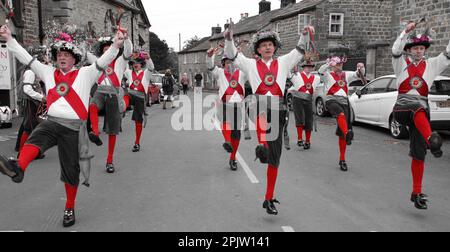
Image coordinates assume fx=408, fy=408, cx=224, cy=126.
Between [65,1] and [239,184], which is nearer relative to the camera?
[239,184]

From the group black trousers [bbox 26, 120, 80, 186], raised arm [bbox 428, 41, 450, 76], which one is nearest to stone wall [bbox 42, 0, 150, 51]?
black trousers [bbox 26, 120, 80, 186]

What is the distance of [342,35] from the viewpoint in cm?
2620

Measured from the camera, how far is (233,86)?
24.0ft

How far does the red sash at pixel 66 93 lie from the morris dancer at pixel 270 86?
5.73ft

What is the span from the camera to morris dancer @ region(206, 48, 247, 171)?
7090mm

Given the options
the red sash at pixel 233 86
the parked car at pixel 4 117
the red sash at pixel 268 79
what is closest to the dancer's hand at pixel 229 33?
the red sash at pixel 268 79

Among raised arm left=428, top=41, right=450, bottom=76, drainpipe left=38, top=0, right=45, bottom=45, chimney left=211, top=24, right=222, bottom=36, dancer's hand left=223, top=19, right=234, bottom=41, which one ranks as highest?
chimney left=211, top=24, right=222, bottom=36

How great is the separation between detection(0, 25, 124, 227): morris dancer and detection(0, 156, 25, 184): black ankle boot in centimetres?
34

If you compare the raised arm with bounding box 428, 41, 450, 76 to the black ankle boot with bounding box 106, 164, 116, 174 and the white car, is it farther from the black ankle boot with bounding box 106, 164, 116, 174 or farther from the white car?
the black ankle boot with bounding box 106, 164, 116, 174

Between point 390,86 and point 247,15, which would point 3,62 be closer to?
point 390,86

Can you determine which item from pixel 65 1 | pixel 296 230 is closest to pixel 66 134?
pixel 296 230

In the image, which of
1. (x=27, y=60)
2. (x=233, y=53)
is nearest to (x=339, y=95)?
(x=233, y=53)

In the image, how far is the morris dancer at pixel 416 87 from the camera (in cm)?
492
